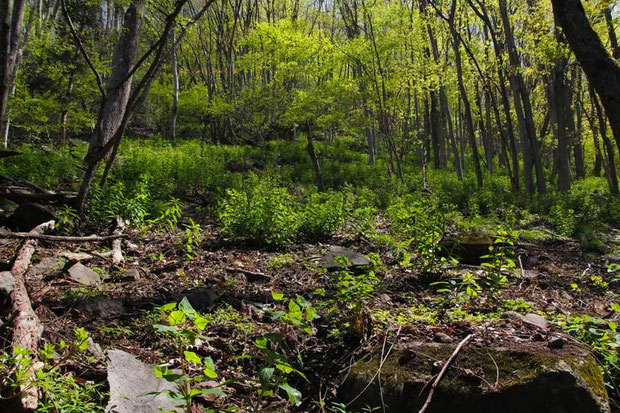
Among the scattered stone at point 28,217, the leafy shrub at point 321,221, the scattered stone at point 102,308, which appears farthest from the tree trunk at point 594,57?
the scattered stone at point 28,217

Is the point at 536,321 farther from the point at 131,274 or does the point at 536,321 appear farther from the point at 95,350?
the point at 131,274

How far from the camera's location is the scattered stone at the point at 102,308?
10.1 feet

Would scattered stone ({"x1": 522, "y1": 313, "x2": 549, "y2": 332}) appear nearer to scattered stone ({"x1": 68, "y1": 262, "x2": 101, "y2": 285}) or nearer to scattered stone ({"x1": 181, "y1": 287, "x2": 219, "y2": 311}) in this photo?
scattered stone ({"x1": 181, "y1": 287, "x2": 219, "y2": 311})

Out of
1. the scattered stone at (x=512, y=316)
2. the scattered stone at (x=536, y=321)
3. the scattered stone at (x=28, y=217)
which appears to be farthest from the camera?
the scattered stone at (x=28, y=217)

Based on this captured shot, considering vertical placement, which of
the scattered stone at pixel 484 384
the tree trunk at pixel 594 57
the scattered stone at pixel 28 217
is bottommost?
the scattered stone at pixel 484 384

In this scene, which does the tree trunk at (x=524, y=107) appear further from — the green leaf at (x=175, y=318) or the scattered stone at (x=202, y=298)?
the green leaf at (x=175, y=318)

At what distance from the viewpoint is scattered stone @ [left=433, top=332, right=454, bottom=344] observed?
9.01 feet

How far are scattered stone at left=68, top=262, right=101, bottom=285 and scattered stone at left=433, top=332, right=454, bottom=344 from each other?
3.13m

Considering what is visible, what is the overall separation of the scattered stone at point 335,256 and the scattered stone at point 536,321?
1.90m

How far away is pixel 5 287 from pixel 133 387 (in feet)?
3.90

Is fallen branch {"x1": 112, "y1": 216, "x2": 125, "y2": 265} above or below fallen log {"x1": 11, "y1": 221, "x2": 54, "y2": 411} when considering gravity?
above

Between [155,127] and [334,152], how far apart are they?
40.5ft

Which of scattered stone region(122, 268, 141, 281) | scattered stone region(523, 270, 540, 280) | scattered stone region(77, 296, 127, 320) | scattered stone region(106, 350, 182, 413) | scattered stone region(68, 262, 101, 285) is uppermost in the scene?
scattered stone region(68, 262, 101, 285)

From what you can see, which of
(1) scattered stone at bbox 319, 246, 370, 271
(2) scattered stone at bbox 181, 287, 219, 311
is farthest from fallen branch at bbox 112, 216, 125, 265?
(1) scattered stone at bbox 319, 246, 370, 271
